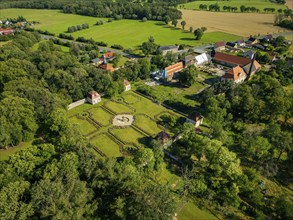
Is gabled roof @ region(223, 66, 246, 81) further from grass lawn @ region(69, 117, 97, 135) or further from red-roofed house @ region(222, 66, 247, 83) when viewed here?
grass lawn @ region(69, 117, 97, 135)

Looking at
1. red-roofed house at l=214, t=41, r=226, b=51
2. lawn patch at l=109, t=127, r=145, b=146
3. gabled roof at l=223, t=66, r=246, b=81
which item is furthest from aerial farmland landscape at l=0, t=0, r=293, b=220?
red-roofed house at l=214, t=41, r=226, b=51

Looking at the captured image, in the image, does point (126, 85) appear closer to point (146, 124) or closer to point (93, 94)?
point (93, 94)

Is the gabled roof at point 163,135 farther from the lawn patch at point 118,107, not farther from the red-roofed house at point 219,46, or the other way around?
the red-roofed house at point 219,46

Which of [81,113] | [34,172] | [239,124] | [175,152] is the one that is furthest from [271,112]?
[34,172]

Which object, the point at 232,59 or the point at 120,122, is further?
the point at 232,59

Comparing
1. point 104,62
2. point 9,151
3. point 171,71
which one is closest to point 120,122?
point 9,151

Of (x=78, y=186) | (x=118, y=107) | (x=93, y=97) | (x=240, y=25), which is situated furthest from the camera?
(x=240, y=25)

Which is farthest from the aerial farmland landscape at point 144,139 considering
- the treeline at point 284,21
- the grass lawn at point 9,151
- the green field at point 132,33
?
the treeline at point 284,21
